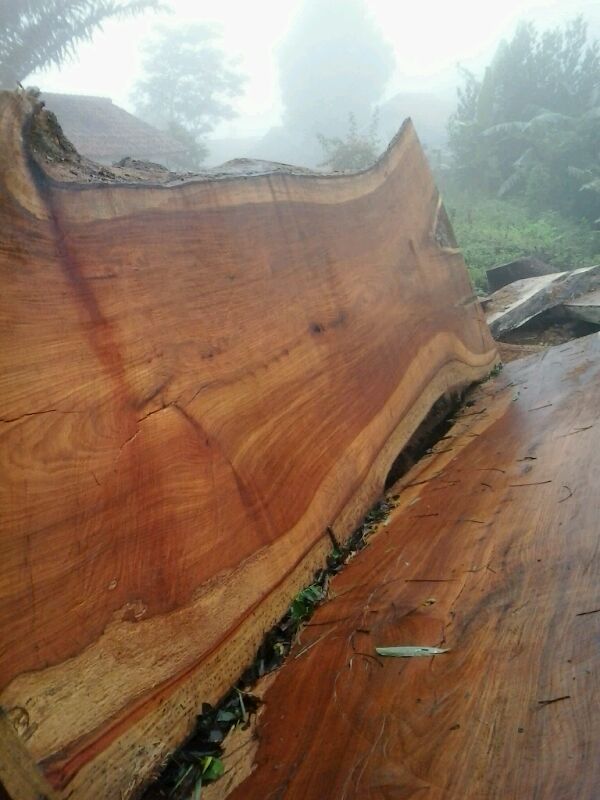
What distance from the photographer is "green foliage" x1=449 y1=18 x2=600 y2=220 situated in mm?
10805

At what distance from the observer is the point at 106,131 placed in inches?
583

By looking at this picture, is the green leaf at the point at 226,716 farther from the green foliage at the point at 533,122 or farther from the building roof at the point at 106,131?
the building roof at the point at 106,131

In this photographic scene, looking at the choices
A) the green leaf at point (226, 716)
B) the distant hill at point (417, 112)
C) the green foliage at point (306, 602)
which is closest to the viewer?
the green leaf at point (226, 716)

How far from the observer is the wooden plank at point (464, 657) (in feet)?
1.68

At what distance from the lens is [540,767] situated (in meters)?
0.47

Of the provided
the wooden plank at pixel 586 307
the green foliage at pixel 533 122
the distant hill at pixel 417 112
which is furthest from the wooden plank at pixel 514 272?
the distant hill at pixel 417 112

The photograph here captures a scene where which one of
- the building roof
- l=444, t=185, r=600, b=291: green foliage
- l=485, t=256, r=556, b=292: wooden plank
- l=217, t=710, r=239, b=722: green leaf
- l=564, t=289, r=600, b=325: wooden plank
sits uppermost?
the building roof

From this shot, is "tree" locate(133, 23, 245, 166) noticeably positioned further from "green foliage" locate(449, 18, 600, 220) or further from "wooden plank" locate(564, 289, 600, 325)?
"wooden plank" locate(564, 289, 600, 325)

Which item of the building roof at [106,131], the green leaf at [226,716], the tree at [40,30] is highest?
the tree at [40,30]

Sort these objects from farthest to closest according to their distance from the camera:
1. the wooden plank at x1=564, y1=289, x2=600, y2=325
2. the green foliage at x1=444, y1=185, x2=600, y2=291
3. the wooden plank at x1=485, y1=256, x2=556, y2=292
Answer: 1. the green foliage at x1=444, y1=185, x2=600, y2=291
2. the wooden plank at x1=485, y1=256, x2=556, y2=292
3. the wooden plank at x1=564, y1=289, x2=600, y2=325

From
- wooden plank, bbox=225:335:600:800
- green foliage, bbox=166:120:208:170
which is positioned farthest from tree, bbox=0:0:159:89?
wooden plank, bbox=225:335:600:800

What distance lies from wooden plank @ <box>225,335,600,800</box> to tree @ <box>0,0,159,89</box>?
15589 millimetres

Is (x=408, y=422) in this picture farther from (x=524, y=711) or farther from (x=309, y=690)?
(x=524, y=711)

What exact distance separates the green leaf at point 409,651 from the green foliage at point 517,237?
6482 millimetres
